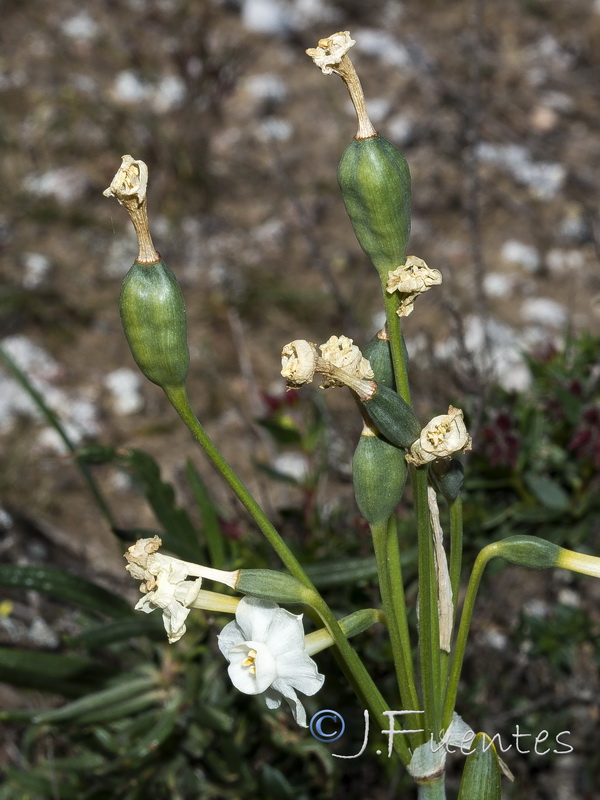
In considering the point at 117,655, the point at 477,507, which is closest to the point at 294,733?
the point at 117,655

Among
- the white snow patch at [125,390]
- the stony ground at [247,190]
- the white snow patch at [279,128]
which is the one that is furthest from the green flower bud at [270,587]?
the white snow patch at [279,128]

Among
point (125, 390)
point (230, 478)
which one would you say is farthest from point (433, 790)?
point (125, 390)

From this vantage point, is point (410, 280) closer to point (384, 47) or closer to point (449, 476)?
point (449, 476)

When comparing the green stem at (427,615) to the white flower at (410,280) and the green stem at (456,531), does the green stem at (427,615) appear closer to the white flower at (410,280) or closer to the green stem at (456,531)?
the green stem at (456,531)

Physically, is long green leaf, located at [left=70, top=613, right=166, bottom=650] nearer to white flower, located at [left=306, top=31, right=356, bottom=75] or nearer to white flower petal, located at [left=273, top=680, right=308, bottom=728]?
white flower petal, located at [left=273, top=680, right=308, bottom=728]

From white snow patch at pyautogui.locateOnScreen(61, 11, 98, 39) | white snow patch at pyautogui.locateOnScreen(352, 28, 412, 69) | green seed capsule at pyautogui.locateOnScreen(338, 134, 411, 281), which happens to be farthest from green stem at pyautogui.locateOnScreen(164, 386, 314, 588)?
white snow patch at pyautogui.locateOnScreen(61, 11, 98, 39)

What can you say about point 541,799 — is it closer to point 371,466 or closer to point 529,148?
point 371,466
